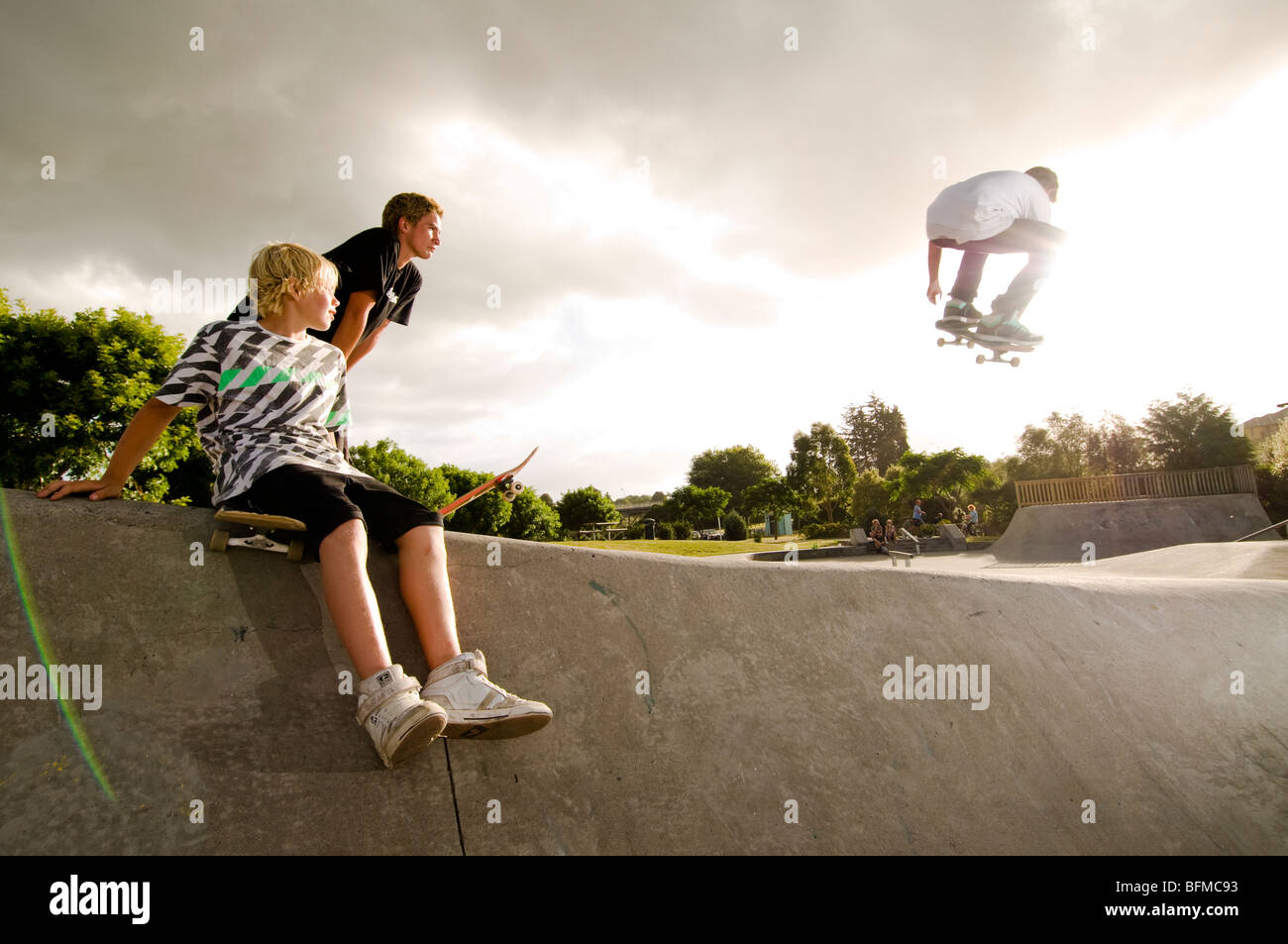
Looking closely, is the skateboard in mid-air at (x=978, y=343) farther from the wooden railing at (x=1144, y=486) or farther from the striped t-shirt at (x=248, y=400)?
the wooden railing at (x=1144, y=486)

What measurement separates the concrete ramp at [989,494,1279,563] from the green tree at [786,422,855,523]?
24.1 meters

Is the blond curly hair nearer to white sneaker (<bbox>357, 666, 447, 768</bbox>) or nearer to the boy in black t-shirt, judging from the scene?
the boy in black t-shirt

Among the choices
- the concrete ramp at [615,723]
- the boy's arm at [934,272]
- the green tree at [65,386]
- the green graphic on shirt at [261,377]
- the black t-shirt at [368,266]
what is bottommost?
the concrete ramp at [615,723]

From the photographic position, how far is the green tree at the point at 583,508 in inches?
1908

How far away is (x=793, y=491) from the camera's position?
154 feet

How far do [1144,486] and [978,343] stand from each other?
88.1ft

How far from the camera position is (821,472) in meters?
46.2

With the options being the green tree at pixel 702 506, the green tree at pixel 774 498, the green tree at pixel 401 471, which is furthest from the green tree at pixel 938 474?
the green tree at pixel 401 471

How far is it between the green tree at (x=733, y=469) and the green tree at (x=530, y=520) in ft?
146

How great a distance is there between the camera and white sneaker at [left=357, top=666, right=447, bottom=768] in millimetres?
1807

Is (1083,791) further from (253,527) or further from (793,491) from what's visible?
(793,491)

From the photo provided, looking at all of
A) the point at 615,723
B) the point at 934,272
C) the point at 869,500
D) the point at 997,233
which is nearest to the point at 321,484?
the point at 615,723
